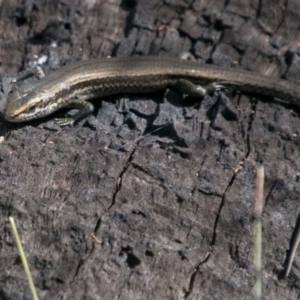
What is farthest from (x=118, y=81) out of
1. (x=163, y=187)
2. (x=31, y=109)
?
(x=163, y=187)

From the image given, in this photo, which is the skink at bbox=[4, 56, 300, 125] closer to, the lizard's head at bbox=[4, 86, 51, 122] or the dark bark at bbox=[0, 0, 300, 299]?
the lizard's head at bbox=[4, 86, 51, 122]

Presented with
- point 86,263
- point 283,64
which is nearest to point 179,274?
point 86,263

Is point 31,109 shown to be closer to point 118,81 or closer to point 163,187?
point 118,81

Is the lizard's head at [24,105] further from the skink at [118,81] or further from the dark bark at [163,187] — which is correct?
the dark bark at [163,187]

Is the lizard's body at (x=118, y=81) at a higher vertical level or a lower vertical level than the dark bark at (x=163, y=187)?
lower

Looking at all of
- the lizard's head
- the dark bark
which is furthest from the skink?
the dark bark

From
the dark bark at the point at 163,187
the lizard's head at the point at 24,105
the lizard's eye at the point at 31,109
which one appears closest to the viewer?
the dark bark at the point at 163,187

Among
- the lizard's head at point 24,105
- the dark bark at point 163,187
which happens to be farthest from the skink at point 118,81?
the dark bark at point 163,187

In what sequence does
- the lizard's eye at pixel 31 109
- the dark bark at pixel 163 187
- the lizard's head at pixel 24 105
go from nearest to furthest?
1. the dark bark at pixel 163 187
2. the lizard's head at pixel 24 105
3. the lizard's eye at pixel 31 109
